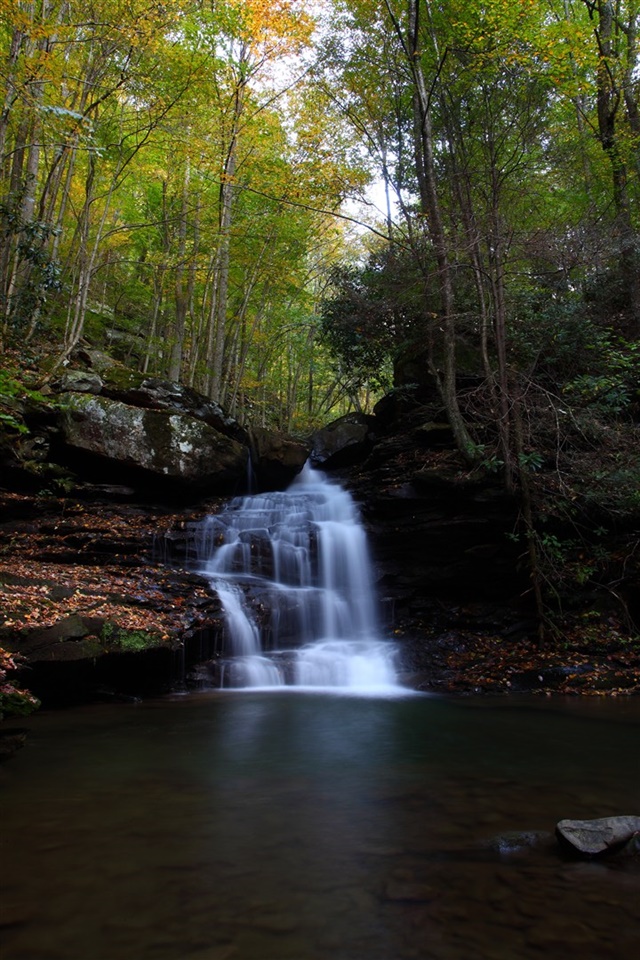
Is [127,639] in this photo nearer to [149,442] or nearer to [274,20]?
[149,442]

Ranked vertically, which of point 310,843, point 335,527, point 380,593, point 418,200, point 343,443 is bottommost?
point 310,843

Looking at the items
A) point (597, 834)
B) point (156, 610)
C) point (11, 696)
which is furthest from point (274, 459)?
point (597, 834)

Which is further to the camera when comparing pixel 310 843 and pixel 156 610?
pixel 156 610

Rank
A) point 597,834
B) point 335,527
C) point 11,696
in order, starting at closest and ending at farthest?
1. point 597,834
2. point 11,696
3. point 335,527

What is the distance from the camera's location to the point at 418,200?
14.5 metres

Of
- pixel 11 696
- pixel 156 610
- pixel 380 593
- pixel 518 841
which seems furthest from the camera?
pixel 380 593

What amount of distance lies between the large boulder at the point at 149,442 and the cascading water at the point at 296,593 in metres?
1.04

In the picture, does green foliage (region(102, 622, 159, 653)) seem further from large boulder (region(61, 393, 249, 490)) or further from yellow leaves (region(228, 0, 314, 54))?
yellow leaves (region(228, 0, 314, 54))

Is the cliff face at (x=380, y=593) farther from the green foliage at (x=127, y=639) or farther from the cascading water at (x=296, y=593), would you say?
the cascading water at (x=296, y=593)

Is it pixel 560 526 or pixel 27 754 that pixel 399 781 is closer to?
pixel 27 754

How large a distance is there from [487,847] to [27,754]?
3680 millimetres

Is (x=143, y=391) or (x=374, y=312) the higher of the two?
(x=374, y=312)

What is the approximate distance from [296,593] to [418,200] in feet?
36.6

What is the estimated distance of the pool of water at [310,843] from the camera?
222 cm
